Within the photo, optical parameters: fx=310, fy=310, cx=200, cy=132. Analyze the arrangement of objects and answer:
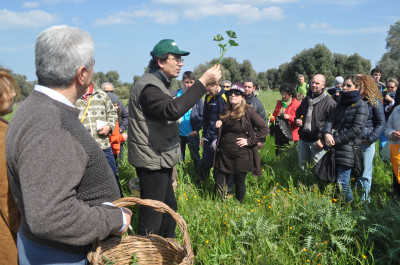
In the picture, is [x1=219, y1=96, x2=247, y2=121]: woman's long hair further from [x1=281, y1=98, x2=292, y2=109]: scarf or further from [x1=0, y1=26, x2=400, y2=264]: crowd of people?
[x1=281, y1=98, x2=292, y2=109]: scarf

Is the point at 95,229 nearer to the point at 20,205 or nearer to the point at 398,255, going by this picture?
the point at 20,205

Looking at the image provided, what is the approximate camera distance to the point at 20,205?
4.59ft

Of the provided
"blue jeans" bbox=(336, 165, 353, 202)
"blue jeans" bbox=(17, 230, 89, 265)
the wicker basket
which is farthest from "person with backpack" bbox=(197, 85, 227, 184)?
"blue jeans" bbox=(17, 230, 89, 265)

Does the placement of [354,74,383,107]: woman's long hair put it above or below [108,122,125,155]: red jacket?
above

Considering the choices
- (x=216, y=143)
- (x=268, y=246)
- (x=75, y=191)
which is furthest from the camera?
(x=216, y=143)

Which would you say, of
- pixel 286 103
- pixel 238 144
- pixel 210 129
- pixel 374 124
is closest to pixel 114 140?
pixel 210 129

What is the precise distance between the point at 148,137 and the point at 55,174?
4.89 feet

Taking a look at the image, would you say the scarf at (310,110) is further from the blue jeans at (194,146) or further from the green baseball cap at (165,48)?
the green baseball cap at (165,48)

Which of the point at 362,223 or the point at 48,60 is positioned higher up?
the point at 48,60

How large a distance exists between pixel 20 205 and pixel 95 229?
0.39 meters

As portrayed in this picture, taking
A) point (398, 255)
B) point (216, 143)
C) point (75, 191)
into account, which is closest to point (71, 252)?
point (75, 191)

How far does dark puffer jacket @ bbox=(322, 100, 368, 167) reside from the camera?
3.87 meters

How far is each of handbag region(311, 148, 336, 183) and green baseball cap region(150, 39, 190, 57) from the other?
2.48m

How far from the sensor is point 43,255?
53.6 inches
